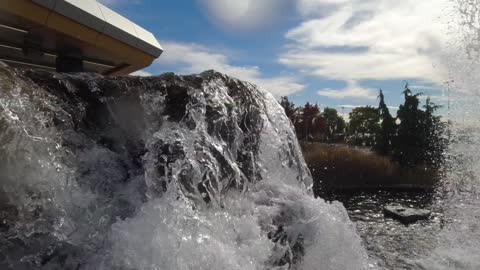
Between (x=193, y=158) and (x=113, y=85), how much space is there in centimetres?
108

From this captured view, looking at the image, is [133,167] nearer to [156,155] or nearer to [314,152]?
[156,155]

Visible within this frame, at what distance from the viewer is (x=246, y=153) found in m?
4.64

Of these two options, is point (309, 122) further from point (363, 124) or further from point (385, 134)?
point (385, 134)

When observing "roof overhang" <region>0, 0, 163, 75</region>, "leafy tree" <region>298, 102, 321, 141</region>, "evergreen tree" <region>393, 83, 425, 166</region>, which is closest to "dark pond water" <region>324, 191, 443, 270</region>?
"evergreen tree" <region>393, 83, 425, 166</region>

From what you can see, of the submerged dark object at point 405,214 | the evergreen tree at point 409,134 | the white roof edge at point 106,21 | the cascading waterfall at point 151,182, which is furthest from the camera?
the evergreen tree at point 409,134

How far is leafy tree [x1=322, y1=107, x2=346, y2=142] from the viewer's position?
1351 inches

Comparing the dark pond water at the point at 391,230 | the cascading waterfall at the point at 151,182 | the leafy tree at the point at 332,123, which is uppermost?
the leafy tree at the point at 332,123

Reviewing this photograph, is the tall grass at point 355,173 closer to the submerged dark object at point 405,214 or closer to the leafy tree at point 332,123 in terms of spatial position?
the submerged dark object at point 405,214

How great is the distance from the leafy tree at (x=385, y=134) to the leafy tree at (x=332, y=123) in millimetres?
9157

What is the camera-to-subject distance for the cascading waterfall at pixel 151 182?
2709 millimetres

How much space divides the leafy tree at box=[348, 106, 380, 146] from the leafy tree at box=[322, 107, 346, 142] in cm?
168

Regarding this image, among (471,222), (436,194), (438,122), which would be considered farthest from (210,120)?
(438,122)

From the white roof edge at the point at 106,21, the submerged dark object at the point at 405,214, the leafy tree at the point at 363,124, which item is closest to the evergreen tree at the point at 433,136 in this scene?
the leafy tree at the point at 363,124

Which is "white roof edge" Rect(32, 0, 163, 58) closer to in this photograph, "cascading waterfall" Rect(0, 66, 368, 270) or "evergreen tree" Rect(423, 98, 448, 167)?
"cascading waterfall" Rect(0, 66, 368, 270)
